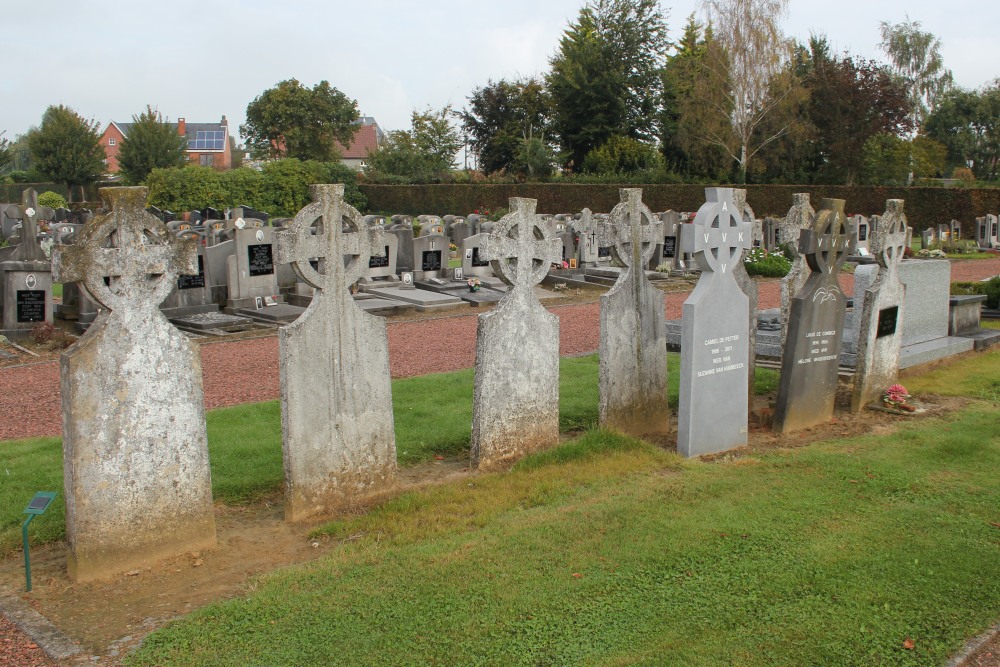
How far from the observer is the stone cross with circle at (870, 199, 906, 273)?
31.0 feet

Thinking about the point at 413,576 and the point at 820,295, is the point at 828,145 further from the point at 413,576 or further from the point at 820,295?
the point at 413,576

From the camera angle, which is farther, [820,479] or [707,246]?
[707,246]

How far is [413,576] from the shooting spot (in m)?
4.93

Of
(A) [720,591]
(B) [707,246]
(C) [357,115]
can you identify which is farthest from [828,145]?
(A) [720,591]

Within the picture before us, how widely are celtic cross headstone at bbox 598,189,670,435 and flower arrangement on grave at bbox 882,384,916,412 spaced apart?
2755 millimetres

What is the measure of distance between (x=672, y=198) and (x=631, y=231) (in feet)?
116

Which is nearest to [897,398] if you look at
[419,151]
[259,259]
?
[259,259]

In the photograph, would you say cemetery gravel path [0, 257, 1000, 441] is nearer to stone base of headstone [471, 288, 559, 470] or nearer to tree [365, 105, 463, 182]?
stone base of headstone [471, 288, 559, 470]

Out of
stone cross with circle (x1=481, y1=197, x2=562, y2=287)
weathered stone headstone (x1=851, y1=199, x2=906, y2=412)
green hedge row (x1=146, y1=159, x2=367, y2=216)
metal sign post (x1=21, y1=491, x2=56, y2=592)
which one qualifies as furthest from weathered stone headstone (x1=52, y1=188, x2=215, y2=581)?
green hedge row (x1=146, y1=159, x2=367, y2=216)

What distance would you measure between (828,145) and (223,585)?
47211mm

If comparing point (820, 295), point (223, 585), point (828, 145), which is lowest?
point (223, 585)

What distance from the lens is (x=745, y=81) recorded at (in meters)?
46.4

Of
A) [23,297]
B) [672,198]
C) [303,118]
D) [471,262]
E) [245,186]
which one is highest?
[303,118]

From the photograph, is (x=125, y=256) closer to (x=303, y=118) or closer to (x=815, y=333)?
(x=815, y=333)
